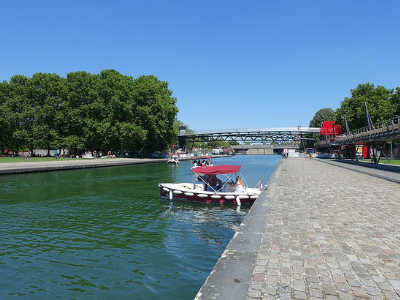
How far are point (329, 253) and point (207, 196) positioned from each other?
1167 cm

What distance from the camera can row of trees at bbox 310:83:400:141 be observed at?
58781 mm

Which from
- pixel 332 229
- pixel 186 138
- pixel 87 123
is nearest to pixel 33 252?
pixel 332 229

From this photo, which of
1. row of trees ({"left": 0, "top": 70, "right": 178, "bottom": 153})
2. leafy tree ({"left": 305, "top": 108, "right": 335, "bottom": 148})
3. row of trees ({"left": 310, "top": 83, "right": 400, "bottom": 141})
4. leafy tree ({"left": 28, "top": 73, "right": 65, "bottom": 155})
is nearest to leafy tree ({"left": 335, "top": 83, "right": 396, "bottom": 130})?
row of trees ({"left": 310, "top": 83, "right": 400, "bottom": 141})

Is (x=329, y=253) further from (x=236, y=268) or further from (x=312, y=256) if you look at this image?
(x=236, y=268)

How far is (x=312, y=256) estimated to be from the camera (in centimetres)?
599

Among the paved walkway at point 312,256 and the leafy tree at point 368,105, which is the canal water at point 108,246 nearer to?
the paved walkway at point 312,256

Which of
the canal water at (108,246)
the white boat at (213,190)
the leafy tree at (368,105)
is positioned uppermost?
the leafy tree at (368,105)

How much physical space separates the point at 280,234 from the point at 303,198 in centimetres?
618

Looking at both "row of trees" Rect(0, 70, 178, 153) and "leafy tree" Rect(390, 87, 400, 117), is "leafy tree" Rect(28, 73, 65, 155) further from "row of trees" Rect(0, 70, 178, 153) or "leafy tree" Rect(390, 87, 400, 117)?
"leafy tree" Rect(390, 87, 400, 117)

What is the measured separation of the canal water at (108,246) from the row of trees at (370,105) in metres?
54.2

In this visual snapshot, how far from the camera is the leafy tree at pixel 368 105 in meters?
58.7

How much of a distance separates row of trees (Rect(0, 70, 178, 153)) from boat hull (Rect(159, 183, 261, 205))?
43.9 m

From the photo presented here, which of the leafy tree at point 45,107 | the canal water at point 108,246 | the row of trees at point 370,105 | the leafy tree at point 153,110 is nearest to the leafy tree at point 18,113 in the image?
the leafy tree at point 45,107

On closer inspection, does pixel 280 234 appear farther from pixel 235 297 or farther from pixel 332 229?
pixel 235 297
